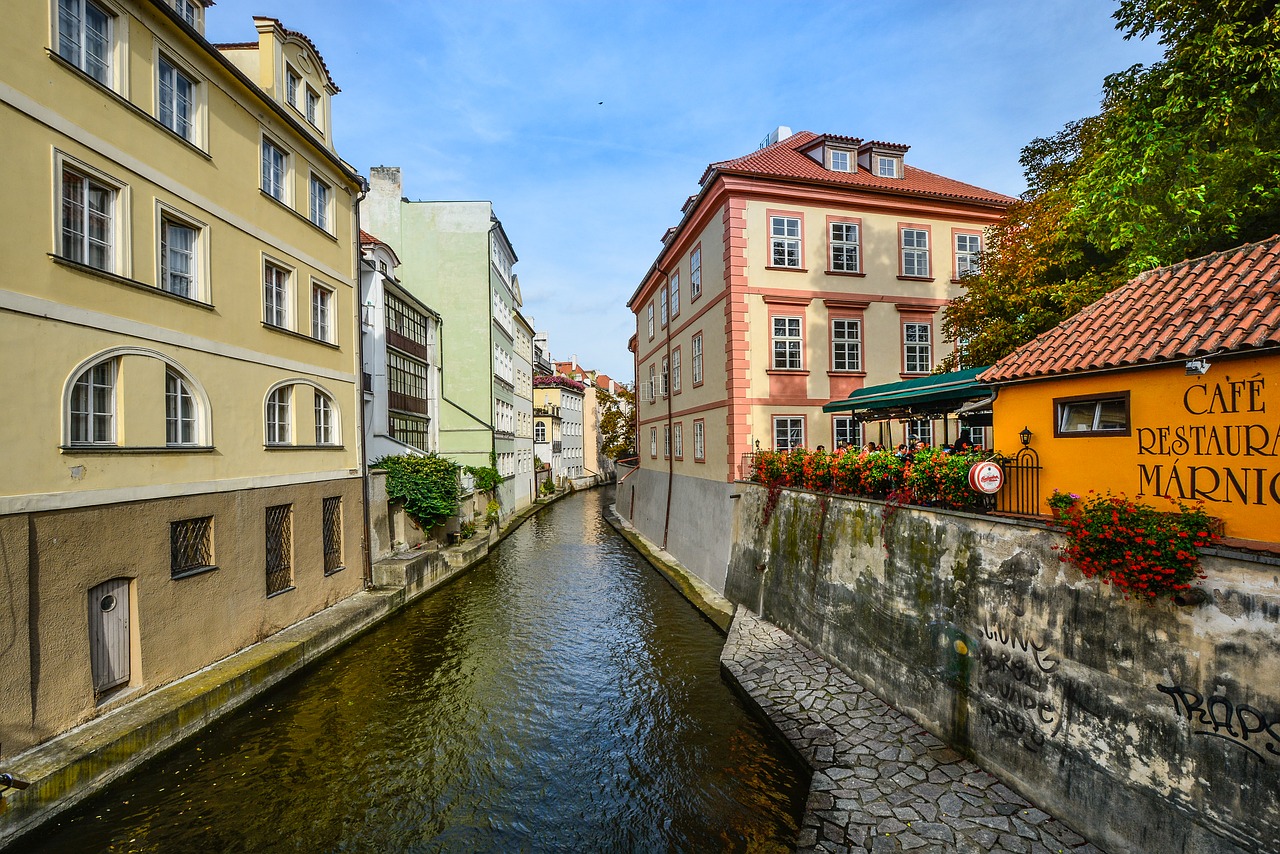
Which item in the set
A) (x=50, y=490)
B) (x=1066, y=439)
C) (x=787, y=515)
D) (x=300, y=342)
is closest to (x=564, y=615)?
(x=787, y=515)

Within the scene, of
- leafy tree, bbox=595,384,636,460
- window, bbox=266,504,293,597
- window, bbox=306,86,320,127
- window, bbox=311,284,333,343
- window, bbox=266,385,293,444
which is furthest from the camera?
leafy tree, bbox=595,384,636,460

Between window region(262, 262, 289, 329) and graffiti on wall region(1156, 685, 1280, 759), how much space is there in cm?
1561

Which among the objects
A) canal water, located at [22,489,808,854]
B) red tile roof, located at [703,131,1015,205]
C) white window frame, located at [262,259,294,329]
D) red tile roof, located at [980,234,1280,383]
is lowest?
canal water, located at [22,489,808,854]

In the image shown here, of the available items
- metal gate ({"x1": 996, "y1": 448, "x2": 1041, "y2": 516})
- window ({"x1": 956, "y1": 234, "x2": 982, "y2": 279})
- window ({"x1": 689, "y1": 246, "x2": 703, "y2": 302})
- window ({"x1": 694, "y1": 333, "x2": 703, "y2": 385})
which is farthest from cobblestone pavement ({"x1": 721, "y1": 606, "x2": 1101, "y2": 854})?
window ({"x1": 956, "y1": 234, "x2": 982, "y2": 279})

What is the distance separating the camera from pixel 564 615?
16.8 metres

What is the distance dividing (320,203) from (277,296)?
349 centimetres

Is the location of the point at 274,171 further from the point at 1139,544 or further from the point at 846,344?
the point at 1139,544

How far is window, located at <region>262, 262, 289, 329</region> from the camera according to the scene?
41.6ft

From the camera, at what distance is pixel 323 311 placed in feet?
50.1

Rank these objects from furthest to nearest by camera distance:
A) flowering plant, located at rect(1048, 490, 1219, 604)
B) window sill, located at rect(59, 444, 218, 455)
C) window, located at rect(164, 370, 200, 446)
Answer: window, located at rect(164, 370, 200, 446)
window sill, located at rect(59, 444, 218, 455)
flowering plant, located at rect(1048, 490, 1219, 604)

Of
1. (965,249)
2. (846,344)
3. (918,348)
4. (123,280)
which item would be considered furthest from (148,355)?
(965,249)

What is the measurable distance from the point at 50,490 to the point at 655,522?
21.3m

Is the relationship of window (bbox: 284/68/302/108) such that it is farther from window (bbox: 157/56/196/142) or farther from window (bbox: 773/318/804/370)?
window (bbox: 773/318/804/370)

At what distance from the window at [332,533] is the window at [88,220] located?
728 cm
